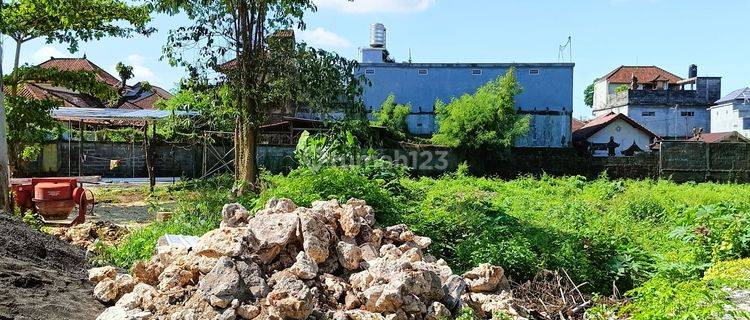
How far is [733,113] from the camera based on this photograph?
43.0m

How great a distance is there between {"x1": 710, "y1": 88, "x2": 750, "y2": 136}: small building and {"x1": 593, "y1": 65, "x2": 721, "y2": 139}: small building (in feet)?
2.91

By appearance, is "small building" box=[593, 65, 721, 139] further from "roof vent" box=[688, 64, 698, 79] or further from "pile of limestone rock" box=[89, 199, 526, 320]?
"pile of limestone rock" box=[89, 199, 526, 320]

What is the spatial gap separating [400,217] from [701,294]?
14.4ft

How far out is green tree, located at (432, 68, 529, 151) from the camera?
2770 cm

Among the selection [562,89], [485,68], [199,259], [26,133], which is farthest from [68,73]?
[562,89]

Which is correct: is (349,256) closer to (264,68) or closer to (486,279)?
(486,279)

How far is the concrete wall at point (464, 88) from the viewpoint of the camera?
33.8m

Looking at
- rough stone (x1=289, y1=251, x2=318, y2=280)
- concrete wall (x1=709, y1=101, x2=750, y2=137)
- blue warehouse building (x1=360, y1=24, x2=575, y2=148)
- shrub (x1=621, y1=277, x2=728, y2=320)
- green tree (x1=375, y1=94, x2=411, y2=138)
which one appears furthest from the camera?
concrete wall (x1=709, y1=101, x2=750, y2=137)

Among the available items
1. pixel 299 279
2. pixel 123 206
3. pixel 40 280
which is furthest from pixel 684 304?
pixel 123 206

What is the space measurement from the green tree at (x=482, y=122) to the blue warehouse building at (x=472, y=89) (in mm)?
3706

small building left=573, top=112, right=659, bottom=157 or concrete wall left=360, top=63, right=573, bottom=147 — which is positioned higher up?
concrete wall left=360, top=63, right=573, bottom=147

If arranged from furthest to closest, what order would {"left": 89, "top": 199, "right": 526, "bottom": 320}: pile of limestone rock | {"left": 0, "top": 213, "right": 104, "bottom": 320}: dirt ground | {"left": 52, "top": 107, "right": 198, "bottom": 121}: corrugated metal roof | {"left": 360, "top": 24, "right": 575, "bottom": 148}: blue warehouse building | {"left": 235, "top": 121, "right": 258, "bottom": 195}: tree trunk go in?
{"left": 360, "top": 24, "right": 575, "bottom": 148}: blue warehouse building
{"left": 52, "top": 107, "right": 198, "bottom": 121}: corrugated metal roof
{"left": 235, "top": 121, "right": 258, "bottom": 195}: tree trunk
{"left": 89, "top": 199, "right": 526, "bottom": 320}: pile of limestone rock
{"left": 0, "top": 213, "right": 104, "bottom": 320}: dirt ground

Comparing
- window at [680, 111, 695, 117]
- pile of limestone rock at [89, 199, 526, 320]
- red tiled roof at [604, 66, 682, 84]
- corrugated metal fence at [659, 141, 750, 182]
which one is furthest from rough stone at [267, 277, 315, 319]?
red tiled roof at [604, 66, 682, 84]

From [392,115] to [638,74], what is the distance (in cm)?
2586
